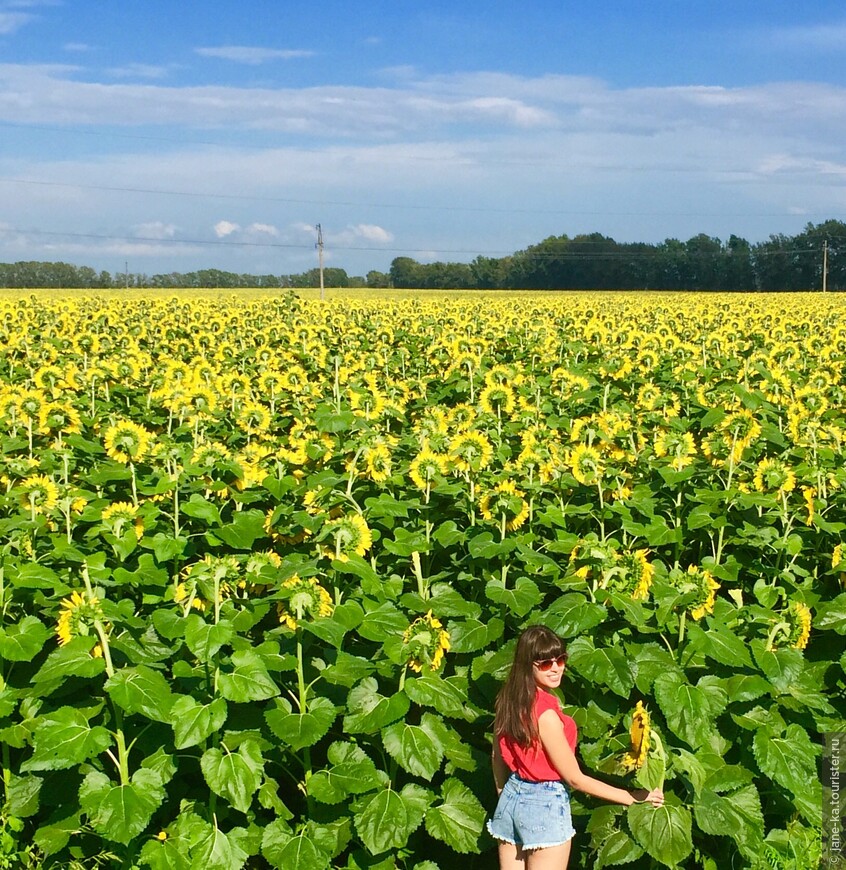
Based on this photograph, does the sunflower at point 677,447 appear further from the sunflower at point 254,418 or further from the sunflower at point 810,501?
the sunflower at point 254,418

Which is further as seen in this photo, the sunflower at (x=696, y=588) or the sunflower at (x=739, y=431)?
the sunflower at (x=739, y=431)

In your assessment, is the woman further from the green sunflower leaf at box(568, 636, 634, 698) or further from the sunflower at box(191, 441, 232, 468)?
the sunflower at box(191, 441, 232, 468)

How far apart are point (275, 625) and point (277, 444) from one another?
8.01 feet

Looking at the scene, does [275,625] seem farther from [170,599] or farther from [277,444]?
[277,444]

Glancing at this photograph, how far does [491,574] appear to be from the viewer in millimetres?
4430

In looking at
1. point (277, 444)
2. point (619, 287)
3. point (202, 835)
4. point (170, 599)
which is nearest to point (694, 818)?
point (202, 835)

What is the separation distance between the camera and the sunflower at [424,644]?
3.28m

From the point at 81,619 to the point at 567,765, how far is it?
1.77 m

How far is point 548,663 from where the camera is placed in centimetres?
334

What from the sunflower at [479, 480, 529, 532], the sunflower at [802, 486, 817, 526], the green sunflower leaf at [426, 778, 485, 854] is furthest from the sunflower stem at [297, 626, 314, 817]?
the sunflower at [802, 486, 817, 526]

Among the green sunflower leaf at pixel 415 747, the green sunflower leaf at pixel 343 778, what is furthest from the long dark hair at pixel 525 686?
the green sunflower leaf at pixel 343 778

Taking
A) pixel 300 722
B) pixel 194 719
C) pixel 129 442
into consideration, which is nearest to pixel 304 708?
pixel 300 722

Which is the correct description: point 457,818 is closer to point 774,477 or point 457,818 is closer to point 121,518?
point 121,518

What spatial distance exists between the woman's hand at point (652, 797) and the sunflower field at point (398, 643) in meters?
0.04
